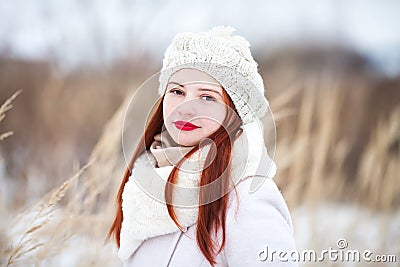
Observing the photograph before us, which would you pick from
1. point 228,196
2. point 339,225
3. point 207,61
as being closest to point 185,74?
point 207,61

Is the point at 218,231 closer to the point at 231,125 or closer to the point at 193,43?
the point at 231,125

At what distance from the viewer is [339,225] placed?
1.87 metres

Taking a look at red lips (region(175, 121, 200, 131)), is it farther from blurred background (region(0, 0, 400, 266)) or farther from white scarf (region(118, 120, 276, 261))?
blurred background (region(0, 0, 400, 266))

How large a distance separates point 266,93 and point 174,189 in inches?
58.3

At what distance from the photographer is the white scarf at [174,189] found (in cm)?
84

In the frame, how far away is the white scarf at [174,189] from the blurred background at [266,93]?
0.43 metres

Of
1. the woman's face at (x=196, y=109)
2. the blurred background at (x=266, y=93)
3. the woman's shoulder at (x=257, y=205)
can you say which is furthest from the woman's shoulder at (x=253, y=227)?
the blurred background at (x=266, y=93)

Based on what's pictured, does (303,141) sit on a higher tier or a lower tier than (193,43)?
lower

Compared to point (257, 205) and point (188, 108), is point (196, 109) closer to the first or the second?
point (188, 108)

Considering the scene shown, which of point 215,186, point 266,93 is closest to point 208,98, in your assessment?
point 215,186

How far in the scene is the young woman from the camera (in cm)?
81

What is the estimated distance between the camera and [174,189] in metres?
0.85

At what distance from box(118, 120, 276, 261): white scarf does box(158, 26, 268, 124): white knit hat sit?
36 millimetres

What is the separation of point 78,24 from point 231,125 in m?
1.26
